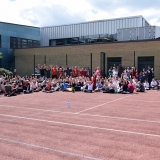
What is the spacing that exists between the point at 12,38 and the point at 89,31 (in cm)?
1131

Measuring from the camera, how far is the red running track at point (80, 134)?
20.5 ft

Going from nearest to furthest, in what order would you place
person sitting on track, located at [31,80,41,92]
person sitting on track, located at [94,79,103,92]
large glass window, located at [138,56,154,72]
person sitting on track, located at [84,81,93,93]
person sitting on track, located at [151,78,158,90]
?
person sitting on track, located at [84,81,93,93]
person sitting on track, located at [94,79,103,92]
person sitting on track, located at [151,78,158,90]
person sitting on track, located at [31,80,41,92]
large glass window, located at [138,56,154,72]

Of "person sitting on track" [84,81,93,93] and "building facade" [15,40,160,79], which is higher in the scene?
"building facade" [15,40,160,79]

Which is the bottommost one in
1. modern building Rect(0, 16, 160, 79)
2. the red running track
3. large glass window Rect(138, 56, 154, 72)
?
the red running track

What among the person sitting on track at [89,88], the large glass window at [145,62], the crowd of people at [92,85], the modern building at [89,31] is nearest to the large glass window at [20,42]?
the modern building at [89,31]

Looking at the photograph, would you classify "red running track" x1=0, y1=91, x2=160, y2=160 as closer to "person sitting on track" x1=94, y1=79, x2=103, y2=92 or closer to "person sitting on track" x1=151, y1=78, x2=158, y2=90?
"person sitting on track" x1=94, y1=79, x2=103, y2=92

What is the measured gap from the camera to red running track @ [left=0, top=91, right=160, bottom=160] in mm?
6250

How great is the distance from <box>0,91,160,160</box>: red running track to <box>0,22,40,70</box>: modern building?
82.7 ft

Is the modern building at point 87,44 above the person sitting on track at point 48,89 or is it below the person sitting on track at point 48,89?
above

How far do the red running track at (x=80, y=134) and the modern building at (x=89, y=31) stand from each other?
24.3 metres

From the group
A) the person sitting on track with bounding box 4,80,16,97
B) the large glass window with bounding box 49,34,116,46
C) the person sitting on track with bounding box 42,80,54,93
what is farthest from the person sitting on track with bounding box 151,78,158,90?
the large glass window with bounding box 49,34,116,46

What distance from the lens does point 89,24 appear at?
125ft

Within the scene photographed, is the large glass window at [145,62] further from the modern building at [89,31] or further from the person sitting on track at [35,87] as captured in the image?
the person sitting on track at [35,87]

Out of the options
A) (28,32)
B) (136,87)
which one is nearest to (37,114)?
(136,87)
